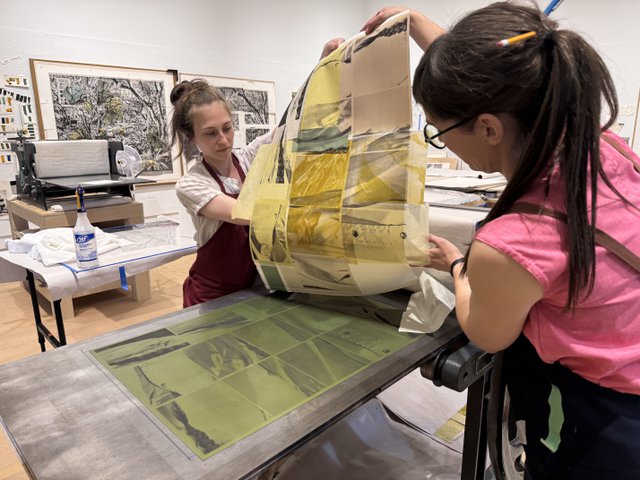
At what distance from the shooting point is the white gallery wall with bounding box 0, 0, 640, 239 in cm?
296

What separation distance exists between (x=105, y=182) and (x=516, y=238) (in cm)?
236

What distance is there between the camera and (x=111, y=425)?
23.7 inches

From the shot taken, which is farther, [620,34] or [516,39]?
[620,34]

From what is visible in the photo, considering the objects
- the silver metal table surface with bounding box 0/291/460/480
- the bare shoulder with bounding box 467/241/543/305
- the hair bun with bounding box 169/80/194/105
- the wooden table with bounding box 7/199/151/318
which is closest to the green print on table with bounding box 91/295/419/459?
the silver metal table surface with bounding box 0/291/460/480

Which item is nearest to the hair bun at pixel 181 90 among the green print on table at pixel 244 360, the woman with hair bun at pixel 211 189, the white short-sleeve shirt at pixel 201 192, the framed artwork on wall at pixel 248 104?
the woman with hair bun at pixel 211 189

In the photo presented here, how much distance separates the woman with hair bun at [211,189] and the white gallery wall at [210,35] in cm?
233

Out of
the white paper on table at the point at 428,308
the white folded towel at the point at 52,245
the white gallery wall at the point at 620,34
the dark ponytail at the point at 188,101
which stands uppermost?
the white gallery wall at the point at 620,34

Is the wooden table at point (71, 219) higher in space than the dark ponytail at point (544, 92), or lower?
lower

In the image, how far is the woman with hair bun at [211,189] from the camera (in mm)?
1209

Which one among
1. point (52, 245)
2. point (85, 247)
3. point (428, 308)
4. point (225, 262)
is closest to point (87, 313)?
point (52, 245)

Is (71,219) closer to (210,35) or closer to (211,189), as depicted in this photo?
(211,189)

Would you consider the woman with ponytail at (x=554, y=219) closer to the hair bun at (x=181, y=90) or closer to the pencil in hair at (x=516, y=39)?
the pencil in hair at (x=516, y=39)

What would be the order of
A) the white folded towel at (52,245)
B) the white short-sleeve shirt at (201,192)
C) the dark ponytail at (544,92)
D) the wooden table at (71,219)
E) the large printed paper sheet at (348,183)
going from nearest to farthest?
the dark ponytail at (544,92) < the large printed paper sheet at (348,183) < the white short-sleeve shirt at (201,192) < the white folded towel at (52,245) < the wooden table at (71,219)

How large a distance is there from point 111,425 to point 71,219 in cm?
209
